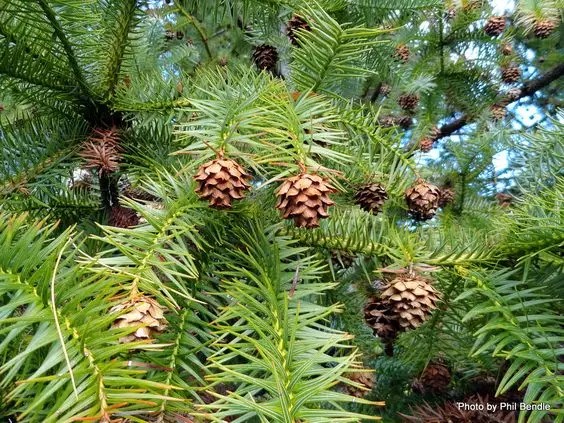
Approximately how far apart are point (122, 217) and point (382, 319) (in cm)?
42

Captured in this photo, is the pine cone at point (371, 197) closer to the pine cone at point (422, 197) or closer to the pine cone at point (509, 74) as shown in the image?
the pine cone at point (422, 197)

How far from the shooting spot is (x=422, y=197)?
748 mm

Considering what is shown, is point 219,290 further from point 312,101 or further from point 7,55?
point 7,55

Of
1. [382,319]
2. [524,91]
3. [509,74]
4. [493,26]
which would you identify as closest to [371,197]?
[382,319]

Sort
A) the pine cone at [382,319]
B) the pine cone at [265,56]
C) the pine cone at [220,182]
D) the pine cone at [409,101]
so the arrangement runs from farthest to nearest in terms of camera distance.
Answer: the pine cone at [409,101] → the pine cone at [265,56] → the pine cone at [382,319] → the pine cone at [220,182]

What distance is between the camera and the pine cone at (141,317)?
0.41m

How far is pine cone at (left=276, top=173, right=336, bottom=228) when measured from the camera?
518mm

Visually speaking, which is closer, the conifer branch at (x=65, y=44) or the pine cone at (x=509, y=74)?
the conifer branch at (x=65, y=44)

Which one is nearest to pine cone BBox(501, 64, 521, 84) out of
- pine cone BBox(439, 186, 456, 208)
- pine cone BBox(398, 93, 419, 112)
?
pine cone BBox(398, 93, 419, 112)

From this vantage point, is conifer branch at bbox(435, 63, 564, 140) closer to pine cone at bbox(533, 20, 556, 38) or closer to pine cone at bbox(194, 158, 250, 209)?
pine cone at bbox(533, 20, 556, 38)

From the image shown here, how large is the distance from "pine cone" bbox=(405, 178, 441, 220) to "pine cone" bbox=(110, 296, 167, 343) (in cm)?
45

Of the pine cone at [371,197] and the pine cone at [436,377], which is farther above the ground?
the pine cone at [371,197]

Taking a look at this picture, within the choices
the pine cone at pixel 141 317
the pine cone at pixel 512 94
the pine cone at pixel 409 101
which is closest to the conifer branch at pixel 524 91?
the pine cone at pixel 512 94

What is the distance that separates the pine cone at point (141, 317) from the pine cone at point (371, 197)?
43cm
